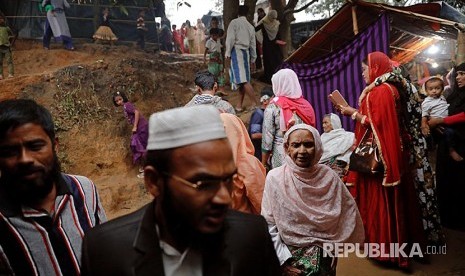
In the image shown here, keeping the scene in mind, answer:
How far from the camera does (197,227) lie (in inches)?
42.3

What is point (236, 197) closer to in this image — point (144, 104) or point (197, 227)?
point (197, 227)

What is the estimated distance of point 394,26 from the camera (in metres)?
5.91

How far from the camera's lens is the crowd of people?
1.10 meters

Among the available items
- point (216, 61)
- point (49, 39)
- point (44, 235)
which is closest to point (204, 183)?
point (44, 235)

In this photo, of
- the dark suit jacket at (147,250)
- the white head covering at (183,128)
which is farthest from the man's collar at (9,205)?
the white head covering at (183,128)

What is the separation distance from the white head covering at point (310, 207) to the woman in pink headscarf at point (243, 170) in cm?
12

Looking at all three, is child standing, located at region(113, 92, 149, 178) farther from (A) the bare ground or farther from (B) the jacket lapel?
(B) the jacket lapel

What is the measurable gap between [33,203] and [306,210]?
1.73 m

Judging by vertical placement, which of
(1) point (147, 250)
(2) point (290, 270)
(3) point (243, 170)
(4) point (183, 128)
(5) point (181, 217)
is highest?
(4) point (183, 128)

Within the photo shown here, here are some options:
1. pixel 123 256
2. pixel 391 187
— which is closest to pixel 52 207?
pixel 123 256

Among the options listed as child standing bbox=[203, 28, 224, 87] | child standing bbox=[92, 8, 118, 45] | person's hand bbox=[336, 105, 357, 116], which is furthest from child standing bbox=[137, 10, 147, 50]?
person's hand bbox=[336, 105, 357, 116]

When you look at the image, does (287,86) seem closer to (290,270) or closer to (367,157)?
(367,157)

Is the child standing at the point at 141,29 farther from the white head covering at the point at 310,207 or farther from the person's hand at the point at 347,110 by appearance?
the white head covering at the point at 310,207

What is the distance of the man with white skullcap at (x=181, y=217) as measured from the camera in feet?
3.50
